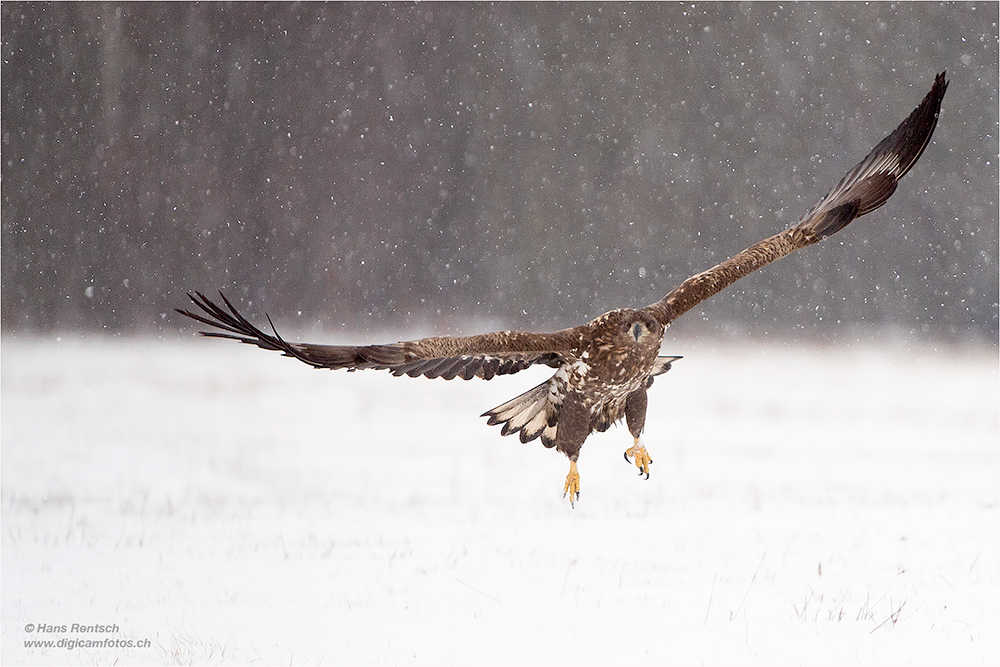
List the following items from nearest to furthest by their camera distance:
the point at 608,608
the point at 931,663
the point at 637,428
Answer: the point at 637,428, the point at 931,663, the point at 608,608

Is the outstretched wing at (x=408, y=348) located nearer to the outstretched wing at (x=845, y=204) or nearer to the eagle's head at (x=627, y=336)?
the eagle's head at (x=627, y=336)

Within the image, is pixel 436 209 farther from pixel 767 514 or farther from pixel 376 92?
pixel 767 514

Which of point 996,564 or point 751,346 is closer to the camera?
point 996,564

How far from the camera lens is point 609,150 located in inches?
244

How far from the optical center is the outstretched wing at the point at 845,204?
9.51ft

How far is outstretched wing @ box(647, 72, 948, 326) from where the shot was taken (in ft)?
9.51

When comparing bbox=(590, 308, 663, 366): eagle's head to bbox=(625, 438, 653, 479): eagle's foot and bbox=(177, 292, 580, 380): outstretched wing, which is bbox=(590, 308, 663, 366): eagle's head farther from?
bbox=(625, 438, 653, 479): eagle's foot

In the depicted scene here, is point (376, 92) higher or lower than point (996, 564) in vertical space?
higher

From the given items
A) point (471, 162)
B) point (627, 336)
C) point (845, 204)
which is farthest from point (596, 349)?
point (471, 162)

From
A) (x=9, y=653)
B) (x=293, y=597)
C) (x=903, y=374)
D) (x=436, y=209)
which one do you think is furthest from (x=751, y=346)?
(x=9, y=653)

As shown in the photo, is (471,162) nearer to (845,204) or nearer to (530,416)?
(530,416)

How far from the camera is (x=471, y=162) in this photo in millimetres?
6336

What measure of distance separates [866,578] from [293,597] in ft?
9.98

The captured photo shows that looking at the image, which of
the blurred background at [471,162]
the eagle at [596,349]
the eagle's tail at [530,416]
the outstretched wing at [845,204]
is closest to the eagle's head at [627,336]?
the eagle at [596,349]
